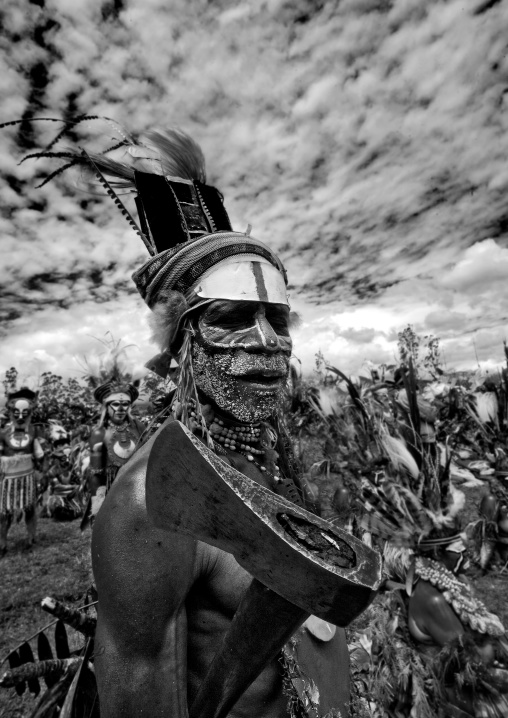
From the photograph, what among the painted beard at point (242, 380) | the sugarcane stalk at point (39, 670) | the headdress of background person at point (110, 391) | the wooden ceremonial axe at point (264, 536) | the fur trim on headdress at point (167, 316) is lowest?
the sugarcane stalk at point (39, 670)

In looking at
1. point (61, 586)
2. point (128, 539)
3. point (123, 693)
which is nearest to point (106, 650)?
point (123, 693)

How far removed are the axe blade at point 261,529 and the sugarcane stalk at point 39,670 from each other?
4.99 ft

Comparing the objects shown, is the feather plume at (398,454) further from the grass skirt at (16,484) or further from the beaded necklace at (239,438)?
the grass skirt at (16,484)

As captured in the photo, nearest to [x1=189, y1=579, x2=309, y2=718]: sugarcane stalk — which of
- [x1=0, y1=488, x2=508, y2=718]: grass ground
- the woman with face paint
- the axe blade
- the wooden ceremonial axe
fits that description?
the wooden ceremonial axe

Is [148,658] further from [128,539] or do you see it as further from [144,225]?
[144,225]

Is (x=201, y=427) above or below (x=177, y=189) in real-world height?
below

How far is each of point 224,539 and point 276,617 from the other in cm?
21

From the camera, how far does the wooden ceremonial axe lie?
0.61 meters

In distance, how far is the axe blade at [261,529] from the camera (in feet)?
Result: 2.00

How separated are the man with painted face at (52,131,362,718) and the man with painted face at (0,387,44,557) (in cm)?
743

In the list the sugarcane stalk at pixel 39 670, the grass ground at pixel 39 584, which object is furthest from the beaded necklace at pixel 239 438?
the grass ground at pixel 39 584

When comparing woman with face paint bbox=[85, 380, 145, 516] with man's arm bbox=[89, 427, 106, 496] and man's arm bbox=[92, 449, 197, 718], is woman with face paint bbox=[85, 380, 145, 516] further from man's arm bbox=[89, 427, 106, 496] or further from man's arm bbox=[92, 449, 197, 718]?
man's arm bbox=[92, 449, 197, 718]

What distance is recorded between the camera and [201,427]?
1.59m

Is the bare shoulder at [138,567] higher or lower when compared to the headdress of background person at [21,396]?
lower
